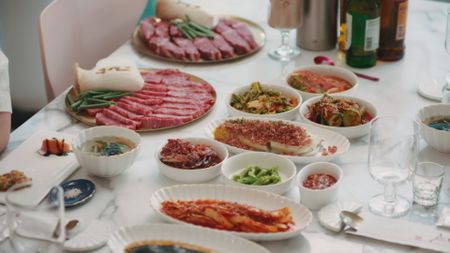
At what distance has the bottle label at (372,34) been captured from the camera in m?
2.26

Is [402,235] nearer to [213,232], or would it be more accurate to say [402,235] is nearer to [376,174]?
[376,174]

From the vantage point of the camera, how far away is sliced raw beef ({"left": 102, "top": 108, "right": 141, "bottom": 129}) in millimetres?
2021

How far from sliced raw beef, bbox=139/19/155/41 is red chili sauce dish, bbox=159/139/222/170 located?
0.79 metres

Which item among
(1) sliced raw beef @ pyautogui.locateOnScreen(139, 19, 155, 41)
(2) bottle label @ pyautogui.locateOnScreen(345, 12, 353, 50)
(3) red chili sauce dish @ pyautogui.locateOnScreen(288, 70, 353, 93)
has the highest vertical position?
(2) bottle label @ pyautogui.locateOnScreen(345, 12, 353, 50)

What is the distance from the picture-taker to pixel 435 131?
186 cm

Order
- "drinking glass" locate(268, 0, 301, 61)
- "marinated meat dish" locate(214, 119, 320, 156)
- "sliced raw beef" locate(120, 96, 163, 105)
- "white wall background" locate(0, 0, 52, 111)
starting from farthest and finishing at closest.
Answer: "white wall background" locate(0, 0, 52, 111) → "drinking glass" locate(268, 0, 301, 61) → "sliced raw beef" locate(120, 96, 163, 105) → "marinated meat dish" locate(214, 119, 320, 156)

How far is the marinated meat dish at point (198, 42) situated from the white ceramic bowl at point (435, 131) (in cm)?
74

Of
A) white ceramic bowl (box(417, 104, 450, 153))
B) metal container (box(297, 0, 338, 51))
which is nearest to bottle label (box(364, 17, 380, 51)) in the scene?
metal container (box(297, 0, 338, 51))

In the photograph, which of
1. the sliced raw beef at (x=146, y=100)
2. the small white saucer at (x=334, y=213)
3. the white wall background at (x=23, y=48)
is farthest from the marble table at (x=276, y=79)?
the white wall background at (x=23, y=48)

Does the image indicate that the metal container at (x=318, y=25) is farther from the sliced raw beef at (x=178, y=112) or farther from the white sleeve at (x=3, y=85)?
the white sleeve at (x=3, y=85)

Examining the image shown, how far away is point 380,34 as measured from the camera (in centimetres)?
238

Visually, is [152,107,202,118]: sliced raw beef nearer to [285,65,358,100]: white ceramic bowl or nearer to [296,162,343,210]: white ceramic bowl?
[285,65,358,100]: white ceramic bowl

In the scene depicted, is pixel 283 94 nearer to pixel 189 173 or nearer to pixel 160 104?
pixel 160 104

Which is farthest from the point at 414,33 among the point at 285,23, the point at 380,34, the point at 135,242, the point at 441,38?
the point at 135,242
